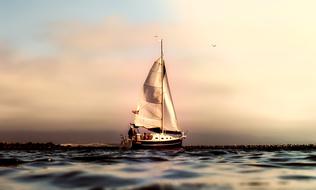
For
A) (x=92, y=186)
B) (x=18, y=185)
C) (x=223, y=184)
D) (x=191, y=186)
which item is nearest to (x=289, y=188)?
(x=223, y=184)

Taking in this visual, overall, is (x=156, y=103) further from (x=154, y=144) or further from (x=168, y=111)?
(x=154, y=144)

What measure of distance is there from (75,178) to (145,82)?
7035 cm

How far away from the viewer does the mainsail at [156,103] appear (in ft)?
262

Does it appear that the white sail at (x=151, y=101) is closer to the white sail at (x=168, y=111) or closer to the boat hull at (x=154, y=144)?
the white sail at (x=168, y=111)

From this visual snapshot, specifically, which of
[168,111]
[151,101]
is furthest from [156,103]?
[168,111]

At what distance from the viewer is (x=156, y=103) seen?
80.6m

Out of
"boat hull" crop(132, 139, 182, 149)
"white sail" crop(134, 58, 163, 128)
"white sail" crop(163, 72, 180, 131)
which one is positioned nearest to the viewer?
"boat hull" crop(132, 139, 182, 149)

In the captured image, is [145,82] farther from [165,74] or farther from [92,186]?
[92,186]

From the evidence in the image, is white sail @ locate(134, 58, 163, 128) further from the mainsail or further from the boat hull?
the boat hull

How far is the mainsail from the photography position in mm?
79812

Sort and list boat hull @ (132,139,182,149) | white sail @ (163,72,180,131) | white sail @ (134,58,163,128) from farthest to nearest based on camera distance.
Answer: white sail @ (163,72,180,131)
white sail @ (134,58,163,128)
boat hull @ (132,139,182,149)

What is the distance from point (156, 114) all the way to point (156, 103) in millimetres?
2363

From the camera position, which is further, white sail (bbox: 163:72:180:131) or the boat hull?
white sail (bbox: 163:72:180:131)

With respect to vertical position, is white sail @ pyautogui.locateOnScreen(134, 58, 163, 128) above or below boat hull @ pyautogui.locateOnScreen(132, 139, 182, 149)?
above
